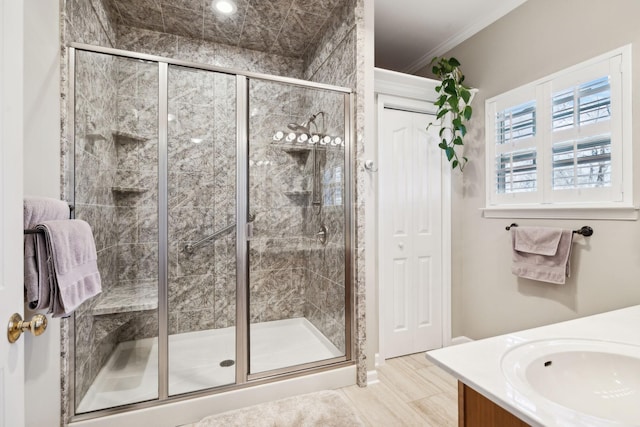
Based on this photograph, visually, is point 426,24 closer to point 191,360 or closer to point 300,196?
point 300,196

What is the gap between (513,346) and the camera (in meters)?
0.93

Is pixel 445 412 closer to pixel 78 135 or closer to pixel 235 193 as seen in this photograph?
pixel 235 193

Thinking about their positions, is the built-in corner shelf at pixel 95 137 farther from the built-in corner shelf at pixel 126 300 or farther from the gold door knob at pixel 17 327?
the gold door knob at pixel 17 327

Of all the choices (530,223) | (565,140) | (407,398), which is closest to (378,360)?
(407,398)

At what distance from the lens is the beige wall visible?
63.9 inches

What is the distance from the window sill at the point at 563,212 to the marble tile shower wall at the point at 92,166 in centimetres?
274

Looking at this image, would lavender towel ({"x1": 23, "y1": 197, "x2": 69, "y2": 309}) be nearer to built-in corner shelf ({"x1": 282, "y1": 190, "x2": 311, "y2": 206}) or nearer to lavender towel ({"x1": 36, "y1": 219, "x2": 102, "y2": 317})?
lavender towel ({"x1": 36, "y1": 219, "x2": 102, "y2": 317})

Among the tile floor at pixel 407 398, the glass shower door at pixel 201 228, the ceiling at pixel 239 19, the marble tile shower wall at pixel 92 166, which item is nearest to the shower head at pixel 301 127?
the glass shower door at pixel 201 228

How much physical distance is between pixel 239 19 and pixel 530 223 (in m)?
2.70

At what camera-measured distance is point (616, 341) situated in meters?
1.00

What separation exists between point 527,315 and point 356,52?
2.24 metres

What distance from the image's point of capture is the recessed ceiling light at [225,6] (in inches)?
85.4

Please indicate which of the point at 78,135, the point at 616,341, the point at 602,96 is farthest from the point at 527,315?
the point at 78,135

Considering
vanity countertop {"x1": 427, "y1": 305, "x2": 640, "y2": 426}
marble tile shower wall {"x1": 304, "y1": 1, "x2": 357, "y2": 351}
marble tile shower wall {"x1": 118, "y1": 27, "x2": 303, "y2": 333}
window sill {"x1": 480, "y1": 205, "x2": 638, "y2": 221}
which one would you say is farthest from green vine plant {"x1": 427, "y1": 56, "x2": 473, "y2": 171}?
vanity countertop {"x1": 427, "y1": 305, "x2": 640, "y2": 426}
